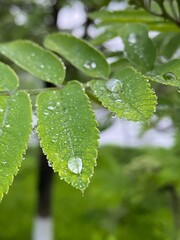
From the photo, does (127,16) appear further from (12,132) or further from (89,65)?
(12,132)

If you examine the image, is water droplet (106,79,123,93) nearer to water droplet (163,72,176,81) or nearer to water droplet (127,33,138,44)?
water droplet (163,72,176,81)

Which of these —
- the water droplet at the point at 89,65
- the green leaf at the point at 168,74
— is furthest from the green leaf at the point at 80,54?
the green leaf at the point at 168,74

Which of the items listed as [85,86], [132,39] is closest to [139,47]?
[132,39]

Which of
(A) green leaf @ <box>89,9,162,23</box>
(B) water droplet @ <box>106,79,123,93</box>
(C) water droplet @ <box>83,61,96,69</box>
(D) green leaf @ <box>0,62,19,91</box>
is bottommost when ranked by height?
(C) water droplet @ <box>83,61,96,69</box>

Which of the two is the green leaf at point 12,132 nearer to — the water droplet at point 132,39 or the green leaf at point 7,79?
the green leaf at point 7,79

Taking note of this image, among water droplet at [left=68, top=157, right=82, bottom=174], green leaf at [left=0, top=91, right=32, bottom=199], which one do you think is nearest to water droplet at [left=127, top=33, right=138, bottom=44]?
green leaf at [left=0, top=91, right=32, bottom=199]

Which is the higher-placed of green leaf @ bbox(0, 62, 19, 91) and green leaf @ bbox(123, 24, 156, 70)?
green leaf @ bbox(0, 62, 19, 91)
